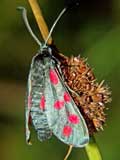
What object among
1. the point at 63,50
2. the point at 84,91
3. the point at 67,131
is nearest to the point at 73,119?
the point at 67,131

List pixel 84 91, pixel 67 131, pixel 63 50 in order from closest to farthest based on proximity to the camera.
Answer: pixel 67 131, pixel 84 91, pixel 63 50

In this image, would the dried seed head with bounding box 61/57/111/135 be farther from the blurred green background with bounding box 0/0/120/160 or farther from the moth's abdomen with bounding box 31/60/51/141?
the blurred green background with bounding box 0/0/120/160

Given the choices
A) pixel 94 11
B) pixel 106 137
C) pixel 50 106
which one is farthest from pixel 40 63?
pixel 94 11

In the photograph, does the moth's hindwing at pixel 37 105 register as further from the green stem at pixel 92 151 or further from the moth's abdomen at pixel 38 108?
the green stem at pixel 92 151

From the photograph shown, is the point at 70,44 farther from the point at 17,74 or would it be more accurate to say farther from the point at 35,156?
the point at 35,156

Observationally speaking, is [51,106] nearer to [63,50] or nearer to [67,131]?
[67,131]

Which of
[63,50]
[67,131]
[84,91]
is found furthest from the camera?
[63,50]

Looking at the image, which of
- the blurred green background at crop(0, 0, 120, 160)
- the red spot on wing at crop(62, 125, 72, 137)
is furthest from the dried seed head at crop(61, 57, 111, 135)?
the blurred green background at crop(0, 0, 120, 160)

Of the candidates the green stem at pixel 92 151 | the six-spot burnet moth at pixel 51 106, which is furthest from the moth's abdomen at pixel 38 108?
the green stem at pixel 92 151

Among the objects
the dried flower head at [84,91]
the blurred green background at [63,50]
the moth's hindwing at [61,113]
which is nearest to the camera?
the moth's hindwing at [61,113]
